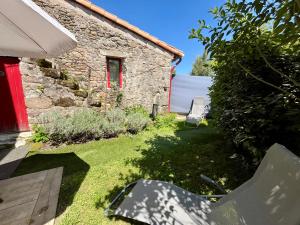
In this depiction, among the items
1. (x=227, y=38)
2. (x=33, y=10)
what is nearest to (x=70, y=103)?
(x=33, y=10)

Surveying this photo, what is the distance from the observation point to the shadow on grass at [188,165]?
10.6 ft

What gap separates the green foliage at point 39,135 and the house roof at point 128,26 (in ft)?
17.3

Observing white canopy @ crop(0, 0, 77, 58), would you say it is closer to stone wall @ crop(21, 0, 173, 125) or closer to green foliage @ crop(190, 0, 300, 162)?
Answer: green foliage @ crop(190, 0, 300, 162)

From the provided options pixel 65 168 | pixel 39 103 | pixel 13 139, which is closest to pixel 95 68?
pixel 39 103

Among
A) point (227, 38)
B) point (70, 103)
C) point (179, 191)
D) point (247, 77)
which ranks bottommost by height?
point (179, 191)

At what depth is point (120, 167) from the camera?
12.6 ft

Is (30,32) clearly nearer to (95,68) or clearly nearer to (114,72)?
(95,68)

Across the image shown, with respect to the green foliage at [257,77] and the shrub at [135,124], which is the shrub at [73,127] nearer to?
the shrub at [135,124]

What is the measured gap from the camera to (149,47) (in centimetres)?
888

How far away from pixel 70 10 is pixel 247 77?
728cm

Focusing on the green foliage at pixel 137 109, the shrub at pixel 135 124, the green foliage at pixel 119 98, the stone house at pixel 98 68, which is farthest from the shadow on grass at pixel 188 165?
the stone house at pixel 98 68

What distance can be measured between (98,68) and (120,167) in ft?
17.4

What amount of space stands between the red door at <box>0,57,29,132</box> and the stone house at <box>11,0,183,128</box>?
12.5 inches

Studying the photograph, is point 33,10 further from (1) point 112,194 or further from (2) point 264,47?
(2) point 264,47
